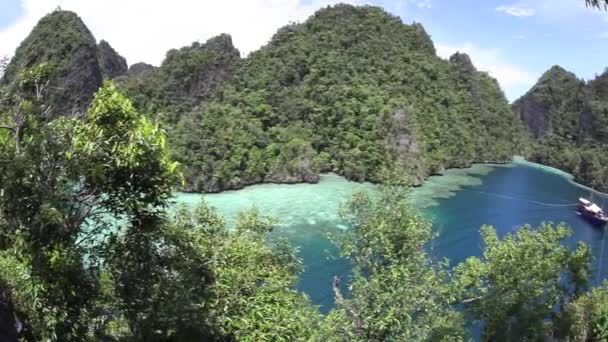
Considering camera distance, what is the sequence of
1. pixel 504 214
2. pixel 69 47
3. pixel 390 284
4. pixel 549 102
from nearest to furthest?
pixel 390 284, pixel 504 214, pixel 69 47, pixel 549 102

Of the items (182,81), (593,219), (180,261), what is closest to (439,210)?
(593,219)

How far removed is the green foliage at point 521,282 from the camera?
1745 cm

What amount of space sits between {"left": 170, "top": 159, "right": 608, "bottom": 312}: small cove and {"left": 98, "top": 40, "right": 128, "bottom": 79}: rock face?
196 feet

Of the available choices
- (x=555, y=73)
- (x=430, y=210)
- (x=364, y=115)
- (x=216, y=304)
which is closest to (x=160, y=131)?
(x=216, y=304)

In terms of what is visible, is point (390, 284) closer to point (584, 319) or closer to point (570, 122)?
point (584, 319)

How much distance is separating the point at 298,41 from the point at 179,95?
80.3 feet

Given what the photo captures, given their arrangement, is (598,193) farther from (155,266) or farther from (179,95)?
(155,266)

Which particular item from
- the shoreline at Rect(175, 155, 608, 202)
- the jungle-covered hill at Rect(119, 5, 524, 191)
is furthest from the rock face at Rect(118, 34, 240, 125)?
the shoreline at Rect(175, 155, 608, 202)

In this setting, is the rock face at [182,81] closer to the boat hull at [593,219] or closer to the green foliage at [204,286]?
the boat hull at [593,219]

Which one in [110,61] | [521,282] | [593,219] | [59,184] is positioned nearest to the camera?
[59,184]

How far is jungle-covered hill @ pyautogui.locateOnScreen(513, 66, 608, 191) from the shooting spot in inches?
4186

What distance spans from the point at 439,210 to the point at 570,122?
3680 inches

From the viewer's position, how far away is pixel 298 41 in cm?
9600

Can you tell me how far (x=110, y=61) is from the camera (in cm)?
11450
